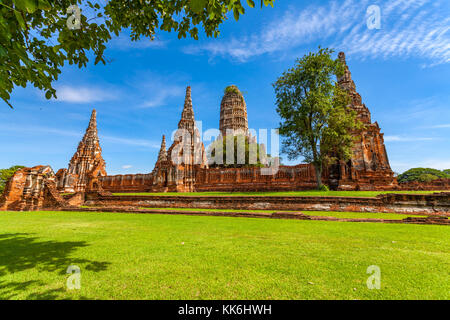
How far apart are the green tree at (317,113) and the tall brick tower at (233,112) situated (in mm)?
30355

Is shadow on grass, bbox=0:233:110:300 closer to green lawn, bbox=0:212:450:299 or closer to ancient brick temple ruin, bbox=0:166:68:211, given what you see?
green lawn, bbox=0:212:450:299

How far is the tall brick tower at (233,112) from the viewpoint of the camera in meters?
50.1

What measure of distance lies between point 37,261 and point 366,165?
19513 mm

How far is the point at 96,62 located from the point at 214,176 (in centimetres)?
1841

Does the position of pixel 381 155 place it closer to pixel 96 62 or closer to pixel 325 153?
pixel 325 153

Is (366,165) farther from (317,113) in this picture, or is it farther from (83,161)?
(83,161)

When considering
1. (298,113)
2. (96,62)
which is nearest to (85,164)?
(298,113)

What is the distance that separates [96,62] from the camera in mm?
3379

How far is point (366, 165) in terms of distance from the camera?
16.0m

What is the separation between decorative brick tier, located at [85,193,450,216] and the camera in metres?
8.42

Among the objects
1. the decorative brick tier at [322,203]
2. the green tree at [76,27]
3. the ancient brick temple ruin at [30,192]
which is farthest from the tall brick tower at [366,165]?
the ancient brick temple ruin at [30,192]

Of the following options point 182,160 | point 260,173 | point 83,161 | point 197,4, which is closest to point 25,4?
point 197,4

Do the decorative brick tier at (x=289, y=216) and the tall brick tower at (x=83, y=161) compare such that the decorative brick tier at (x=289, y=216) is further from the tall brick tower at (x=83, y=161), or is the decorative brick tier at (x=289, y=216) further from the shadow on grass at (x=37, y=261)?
the tall brick tower at (x=83, y=161)

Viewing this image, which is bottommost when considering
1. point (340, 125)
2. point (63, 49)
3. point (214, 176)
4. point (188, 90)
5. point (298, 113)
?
point (214, 176)
